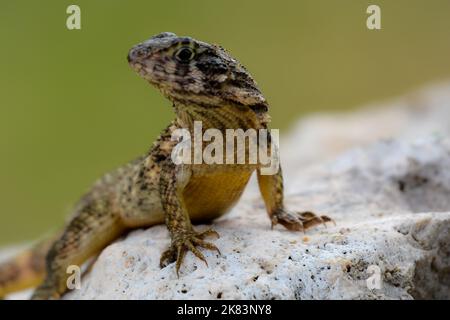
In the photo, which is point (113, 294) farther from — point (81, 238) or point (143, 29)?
point (143, 29)

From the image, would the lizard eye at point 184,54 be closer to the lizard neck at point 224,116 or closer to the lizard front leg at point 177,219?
the lizard neck at point 224,116

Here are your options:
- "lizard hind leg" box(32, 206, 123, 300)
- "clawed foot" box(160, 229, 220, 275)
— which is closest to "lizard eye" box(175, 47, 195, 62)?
"clawed foot" box(160, 229, 220, 275)

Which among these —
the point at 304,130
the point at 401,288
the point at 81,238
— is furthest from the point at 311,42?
the point at 401,288

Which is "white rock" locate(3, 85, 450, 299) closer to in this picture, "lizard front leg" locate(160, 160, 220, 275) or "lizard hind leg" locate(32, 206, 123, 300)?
"lizard front leg" locate(160, 160, 220, 275)

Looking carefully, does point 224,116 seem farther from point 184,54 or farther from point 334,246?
point 334,246

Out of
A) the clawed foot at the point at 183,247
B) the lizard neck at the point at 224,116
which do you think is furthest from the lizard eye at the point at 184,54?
the clawed foot at the point at 183,247

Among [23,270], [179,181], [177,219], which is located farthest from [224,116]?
[23,270]
